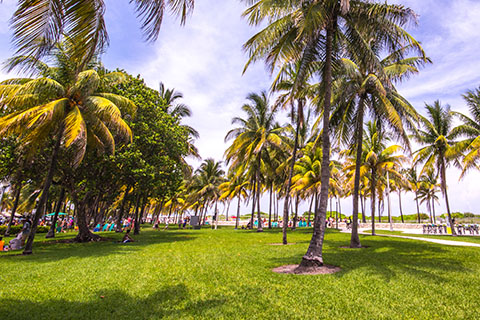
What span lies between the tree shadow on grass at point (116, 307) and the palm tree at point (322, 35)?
4641mm

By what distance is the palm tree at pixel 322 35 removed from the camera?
8.94m

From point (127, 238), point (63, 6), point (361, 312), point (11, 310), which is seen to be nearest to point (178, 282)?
point (11, 310)

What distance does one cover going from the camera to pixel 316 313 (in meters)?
4.59

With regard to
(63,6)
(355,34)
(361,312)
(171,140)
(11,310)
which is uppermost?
(355,34)

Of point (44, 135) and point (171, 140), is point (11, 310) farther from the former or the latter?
point (171, 140)

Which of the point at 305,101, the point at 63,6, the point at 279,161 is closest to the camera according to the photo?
the point at 63,6

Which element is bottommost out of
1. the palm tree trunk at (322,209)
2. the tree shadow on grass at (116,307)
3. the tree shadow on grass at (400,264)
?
the tree shadow on grass at (116,307)

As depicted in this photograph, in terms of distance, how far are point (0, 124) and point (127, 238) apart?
8918 mm

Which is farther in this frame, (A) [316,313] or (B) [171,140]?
(B) [171,140]

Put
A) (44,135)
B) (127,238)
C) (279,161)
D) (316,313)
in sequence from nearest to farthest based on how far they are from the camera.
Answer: (316,313) < (44,135) < (127,238) < (279,161)

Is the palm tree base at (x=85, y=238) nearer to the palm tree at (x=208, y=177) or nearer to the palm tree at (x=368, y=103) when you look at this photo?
the palm tree at (x=368, y=103)

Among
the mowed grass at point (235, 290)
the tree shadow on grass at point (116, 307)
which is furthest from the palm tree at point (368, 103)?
the tree shadow on grass at point (116, 307)

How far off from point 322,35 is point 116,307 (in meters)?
10.4

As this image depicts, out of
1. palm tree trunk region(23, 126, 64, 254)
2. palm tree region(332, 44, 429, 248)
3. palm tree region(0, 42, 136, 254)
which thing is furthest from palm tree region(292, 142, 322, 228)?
palm tree trunk region(23, 126, 64, 254)
